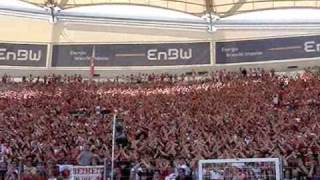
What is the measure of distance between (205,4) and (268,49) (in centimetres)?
477

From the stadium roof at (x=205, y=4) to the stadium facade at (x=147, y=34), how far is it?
57 mm

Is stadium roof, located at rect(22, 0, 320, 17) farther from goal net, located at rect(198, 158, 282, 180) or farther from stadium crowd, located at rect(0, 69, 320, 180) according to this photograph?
goal net, located at rect(198, 158, 282, 180)

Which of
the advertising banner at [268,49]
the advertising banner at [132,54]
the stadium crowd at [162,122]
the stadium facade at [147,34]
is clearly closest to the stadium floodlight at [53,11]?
the stadium facade at [147,34]

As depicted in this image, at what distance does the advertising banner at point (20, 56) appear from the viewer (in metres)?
36.2

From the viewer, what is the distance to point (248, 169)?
1293cm

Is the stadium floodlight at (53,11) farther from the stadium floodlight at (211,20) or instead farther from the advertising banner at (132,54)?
the stadium floodlight at (211,20)

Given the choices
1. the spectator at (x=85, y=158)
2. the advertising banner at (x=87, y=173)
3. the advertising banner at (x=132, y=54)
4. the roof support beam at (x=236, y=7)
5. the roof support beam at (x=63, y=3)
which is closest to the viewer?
the advertising banner at (x=87, y=173)

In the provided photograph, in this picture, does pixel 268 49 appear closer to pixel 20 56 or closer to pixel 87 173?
pixel 20 56

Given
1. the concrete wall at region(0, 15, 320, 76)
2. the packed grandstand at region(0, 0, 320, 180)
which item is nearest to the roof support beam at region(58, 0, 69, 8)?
the packed grandstand at region(0, 0, 320, 180)

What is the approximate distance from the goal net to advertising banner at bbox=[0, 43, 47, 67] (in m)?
24.7

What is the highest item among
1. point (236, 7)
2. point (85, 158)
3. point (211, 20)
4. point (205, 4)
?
point (205, 4)

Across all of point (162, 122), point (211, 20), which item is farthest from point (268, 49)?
point (162, 122)

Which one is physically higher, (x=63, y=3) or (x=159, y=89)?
(x=63, y=3)

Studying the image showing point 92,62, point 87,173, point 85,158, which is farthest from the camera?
point 92,62
